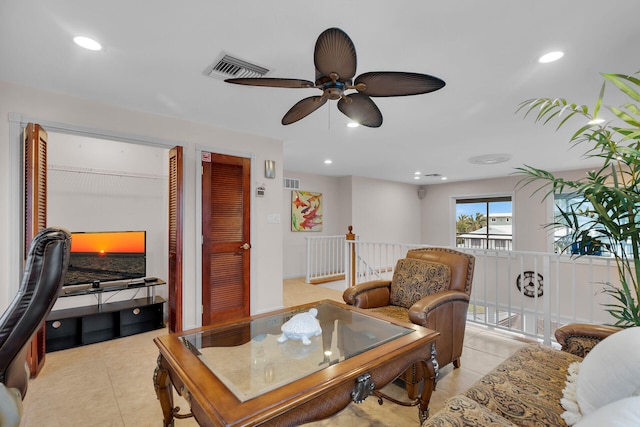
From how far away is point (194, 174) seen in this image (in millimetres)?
3266

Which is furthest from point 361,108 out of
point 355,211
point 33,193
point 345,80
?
point 355,211

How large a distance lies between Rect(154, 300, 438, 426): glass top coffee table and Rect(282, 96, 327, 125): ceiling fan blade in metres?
1.36

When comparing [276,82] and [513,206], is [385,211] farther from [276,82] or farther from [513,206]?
[276,82]

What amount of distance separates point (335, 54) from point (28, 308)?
1.66 meters

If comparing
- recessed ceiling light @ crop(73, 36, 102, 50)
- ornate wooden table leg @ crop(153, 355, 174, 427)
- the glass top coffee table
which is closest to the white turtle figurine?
the glass top coffee table

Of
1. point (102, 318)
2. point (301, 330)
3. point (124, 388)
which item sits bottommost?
point (124, 388)

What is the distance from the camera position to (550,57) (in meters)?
1.95

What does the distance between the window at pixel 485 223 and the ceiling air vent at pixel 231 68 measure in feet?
22.2

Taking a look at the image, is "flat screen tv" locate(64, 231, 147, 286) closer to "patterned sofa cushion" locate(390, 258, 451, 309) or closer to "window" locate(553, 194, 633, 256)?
"patterned sofa cushion" locate(390, 258, 451, 309)

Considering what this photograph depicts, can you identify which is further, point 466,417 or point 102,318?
point 102,318

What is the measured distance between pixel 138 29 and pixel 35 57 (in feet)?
3.02

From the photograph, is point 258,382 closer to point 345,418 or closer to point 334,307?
point 345,418

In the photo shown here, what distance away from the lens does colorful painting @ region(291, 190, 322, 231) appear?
632cm

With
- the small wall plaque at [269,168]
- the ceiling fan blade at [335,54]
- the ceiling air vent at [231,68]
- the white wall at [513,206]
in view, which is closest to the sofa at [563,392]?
the ceiling fan blade at [335,54]
